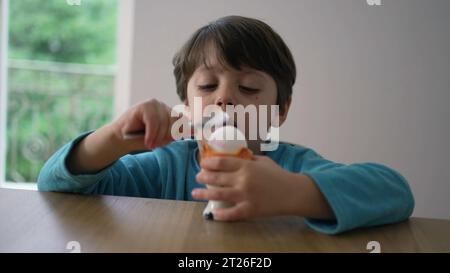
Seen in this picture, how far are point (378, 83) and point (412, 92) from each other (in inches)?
5.8

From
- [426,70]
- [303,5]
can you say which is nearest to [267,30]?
[303,5]

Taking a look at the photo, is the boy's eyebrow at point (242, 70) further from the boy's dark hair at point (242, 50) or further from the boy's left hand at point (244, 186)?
the boy's left hand at point (244, 186)

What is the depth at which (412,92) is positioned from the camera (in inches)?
64.7

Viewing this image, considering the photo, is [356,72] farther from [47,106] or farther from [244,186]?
[47,106]

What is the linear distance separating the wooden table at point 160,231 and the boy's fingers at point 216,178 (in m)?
0.06

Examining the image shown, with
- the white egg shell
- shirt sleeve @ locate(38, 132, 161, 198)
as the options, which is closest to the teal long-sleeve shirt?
shirt sleeve @ locate(38, 132, 161, 198)

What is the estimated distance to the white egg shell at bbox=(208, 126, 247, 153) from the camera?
44 cm

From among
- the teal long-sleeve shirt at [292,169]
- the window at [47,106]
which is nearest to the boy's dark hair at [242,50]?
the teal long-sleeve shirt at [292,169]

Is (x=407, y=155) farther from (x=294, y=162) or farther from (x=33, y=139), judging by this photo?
(x=33, y=139)

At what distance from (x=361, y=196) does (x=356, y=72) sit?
126cm

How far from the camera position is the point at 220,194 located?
1.42ft

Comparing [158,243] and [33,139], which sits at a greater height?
[158,243]

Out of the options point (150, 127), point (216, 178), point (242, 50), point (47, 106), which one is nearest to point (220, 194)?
point (216, 178)

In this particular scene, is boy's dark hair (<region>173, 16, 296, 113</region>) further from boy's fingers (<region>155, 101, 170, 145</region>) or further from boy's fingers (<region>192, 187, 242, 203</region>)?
boy's fingers (<region>192, 187, 242, 203</region>)
